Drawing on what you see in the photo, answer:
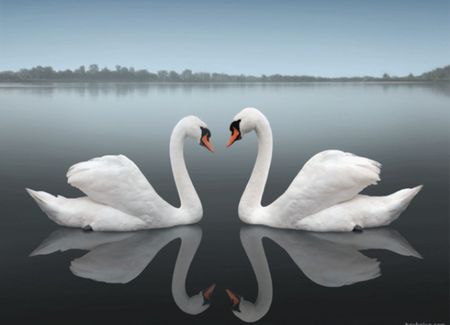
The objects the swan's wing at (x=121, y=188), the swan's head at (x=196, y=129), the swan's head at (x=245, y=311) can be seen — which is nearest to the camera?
the swan's head at (x=245, y=311)

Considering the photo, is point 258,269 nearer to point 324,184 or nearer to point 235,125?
point 324,184

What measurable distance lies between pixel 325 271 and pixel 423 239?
1.90 m

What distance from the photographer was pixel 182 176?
866cm

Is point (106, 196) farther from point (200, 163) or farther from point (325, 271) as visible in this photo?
point (200, 163)

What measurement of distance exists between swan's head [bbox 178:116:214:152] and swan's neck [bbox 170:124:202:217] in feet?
0.23

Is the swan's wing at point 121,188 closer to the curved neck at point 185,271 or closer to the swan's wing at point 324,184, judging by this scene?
the curved neck at point 185,271

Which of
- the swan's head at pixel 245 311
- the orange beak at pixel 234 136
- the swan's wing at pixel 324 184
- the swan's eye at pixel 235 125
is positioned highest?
the swan's eye at pixel 235 125

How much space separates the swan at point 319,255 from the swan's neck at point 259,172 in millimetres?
408

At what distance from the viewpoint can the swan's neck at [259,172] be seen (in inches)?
340

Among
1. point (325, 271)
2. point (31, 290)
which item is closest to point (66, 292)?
point (31, 290)

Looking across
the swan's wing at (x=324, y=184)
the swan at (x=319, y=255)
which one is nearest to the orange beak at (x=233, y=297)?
the swan at (x=319, y=255)

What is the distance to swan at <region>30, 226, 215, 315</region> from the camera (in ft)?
20.0

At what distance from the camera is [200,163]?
12336mm

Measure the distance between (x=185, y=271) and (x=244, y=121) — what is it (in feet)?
9.79
